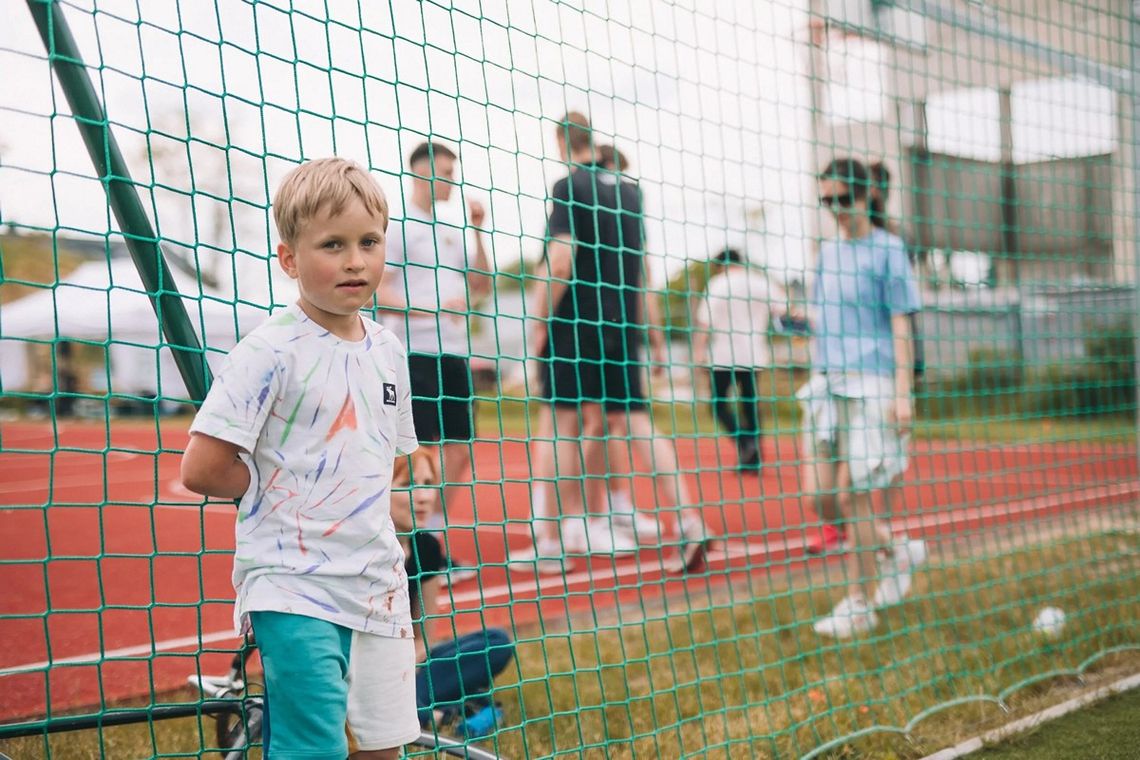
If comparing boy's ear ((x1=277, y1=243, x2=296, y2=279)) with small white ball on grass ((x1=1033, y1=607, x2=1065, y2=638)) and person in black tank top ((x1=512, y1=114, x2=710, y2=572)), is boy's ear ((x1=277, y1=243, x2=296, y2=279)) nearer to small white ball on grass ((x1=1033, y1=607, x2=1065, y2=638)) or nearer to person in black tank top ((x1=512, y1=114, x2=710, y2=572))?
person in black tank top ((x1=512, y1=114, x2=710, y2=572))

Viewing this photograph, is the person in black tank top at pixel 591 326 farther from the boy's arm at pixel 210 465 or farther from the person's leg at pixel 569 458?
the boy's arm at pixel 210 465

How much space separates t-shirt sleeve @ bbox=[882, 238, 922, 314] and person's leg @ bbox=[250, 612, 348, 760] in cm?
292

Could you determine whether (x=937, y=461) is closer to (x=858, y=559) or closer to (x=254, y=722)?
(x=858, y=559)

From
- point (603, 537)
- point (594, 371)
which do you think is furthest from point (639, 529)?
point (594, 371)

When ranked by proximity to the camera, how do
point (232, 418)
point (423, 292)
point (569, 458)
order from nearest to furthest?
point (232, 418) < point (423, 292) < point (569, 458)

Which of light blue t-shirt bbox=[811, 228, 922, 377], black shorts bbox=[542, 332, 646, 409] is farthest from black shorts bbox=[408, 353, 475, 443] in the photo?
light blue t-shirt bbox=[811, 228, 922, 377]

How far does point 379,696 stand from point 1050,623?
2.91 m

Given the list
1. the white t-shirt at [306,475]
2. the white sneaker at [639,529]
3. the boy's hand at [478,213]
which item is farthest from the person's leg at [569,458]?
the white t-shirt at [306,475]

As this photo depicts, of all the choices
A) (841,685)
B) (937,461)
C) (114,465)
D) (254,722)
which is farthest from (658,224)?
(114,465)

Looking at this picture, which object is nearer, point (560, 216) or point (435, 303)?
point (435, 303)

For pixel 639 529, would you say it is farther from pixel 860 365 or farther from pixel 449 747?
pixel 449 747

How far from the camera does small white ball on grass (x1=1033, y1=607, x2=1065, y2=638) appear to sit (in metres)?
3.76

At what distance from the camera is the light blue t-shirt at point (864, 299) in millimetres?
3957

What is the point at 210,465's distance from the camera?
5.28 ft
